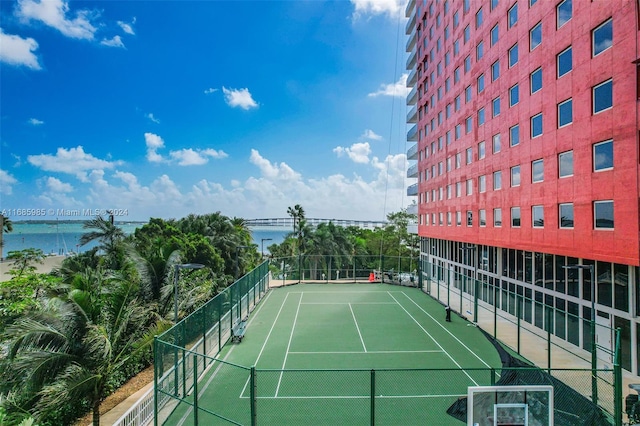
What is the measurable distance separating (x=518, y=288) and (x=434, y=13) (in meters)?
28.5

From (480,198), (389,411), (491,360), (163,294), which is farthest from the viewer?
(480,198)

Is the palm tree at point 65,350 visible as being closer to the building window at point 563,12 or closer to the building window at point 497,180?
the building window at point 563,12

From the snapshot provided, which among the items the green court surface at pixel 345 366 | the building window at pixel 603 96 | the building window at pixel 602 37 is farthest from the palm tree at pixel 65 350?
the building window at pixel 602 37

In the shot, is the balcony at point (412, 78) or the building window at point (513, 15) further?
the balcony at point (412, 78)

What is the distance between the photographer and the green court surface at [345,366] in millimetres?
11742

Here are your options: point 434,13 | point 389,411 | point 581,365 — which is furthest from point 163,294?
point 434,13

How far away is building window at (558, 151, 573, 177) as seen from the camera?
18578 mm

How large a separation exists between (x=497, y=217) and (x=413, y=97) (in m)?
25.6

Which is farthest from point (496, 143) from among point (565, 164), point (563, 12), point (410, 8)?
point (410, 8)

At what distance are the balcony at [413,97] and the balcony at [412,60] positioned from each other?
3087mm

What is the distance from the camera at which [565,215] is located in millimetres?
19016

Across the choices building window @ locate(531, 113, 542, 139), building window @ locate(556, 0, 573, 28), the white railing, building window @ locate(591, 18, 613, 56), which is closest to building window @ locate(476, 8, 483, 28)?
building window @ locate(556, 0, 573, 28)

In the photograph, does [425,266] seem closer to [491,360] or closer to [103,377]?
[491,360]

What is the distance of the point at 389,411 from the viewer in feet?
39.0
